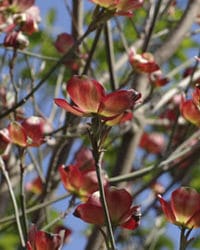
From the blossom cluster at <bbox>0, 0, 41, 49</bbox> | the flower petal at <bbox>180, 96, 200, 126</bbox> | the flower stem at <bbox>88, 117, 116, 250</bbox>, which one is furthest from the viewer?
the blossom cluster at <bbox>0, 0, 41, 49</bbox>

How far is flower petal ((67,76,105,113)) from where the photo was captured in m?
0.68

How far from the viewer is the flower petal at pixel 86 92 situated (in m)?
0.68

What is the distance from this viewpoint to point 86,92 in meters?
0.68

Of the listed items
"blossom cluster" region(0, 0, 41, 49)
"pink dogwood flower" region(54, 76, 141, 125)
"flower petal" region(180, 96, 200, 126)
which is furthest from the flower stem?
"blossom cluster" region(0, 0, 41, 49)

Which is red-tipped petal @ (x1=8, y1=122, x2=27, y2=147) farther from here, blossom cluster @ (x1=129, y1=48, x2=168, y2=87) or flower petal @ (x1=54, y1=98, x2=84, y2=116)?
blossom cluster @ (x1=129, y1=48, x2=168, y2=87)

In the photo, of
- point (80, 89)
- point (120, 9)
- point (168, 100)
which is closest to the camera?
point (80, 89)

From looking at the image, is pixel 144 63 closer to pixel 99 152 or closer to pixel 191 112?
pixel 191 112

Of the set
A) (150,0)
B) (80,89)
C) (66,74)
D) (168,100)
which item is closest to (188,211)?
(80,89)

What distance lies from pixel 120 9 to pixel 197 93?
0.82ft

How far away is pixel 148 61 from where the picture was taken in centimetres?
119

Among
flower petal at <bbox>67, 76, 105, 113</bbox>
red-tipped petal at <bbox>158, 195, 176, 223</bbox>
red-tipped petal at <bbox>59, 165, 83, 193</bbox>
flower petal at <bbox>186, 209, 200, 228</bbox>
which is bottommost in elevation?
red-tipped petal at <bbox>59, 165, 83, 193</bbox>

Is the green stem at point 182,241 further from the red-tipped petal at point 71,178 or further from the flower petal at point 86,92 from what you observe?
the red-tipped petal at point 71,178

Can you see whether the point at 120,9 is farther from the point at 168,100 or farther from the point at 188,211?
the point at 168,100

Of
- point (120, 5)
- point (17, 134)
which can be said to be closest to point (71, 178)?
point (17, 134)
